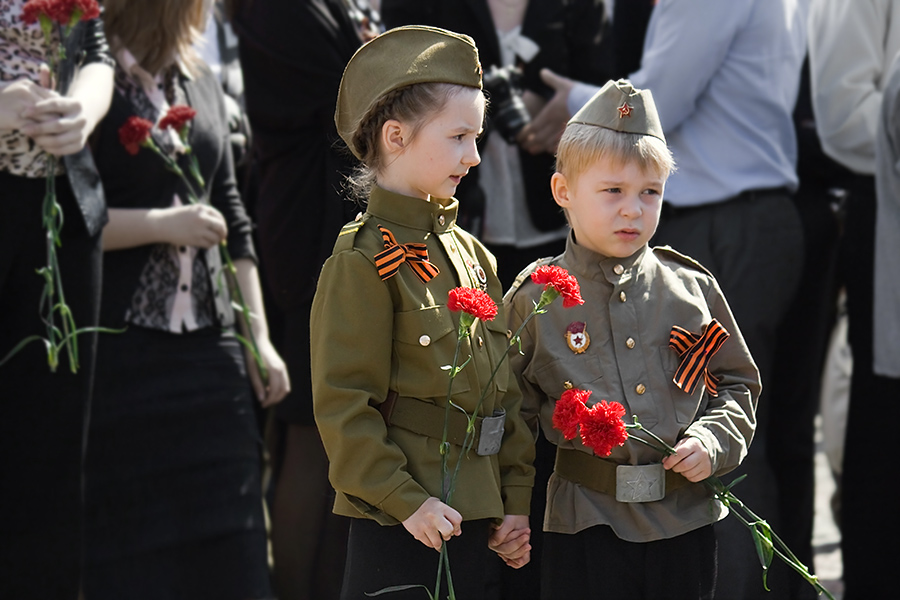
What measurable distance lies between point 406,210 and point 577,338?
42cm

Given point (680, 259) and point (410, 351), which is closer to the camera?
point (410, 351)

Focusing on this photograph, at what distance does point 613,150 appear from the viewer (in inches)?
93.3

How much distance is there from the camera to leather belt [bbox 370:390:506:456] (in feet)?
7.40

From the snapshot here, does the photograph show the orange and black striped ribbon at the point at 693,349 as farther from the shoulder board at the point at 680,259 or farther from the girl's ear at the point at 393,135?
the girl's ear at the point at 393,135

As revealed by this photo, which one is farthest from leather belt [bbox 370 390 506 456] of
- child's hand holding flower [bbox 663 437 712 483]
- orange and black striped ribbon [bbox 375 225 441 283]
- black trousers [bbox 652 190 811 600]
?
black trousers [bbox 652 190 811 600]

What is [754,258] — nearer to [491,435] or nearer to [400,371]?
[491,435]

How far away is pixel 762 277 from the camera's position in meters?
3.60

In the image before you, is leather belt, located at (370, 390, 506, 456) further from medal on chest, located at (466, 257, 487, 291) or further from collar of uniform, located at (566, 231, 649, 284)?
collar of uniform, located at (566, 231, 649, 284)

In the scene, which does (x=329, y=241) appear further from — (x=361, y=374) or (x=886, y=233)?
(x=886, y=233)

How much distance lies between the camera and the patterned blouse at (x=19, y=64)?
296cm

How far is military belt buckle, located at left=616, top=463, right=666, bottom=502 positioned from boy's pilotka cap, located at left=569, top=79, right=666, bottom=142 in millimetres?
647

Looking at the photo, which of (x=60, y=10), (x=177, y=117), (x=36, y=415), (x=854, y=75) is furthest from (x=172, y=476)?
(x=854, y=75)

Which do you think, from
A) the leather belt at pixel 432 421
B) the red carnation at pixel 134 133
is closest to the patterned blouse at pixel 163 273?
the red carnation at pixel 134 133

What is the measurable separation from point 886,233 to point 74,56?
233cm
